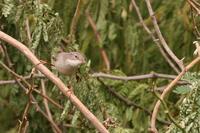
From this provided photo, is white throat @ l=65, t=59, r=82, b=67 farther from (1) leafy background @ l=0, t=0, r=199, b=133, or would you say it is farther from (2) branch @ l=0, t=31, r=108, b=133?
(2) branch @ l=0, t=31, r=108, b=133

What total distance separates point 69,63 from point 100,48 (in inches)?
77.2

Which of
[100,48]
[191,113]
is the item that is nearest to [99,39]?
[100,48]

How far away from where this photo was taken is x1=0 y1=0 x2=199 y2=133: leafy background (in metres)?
4.25

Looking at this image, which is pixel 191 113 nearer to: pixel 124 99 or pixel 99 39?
pixel 124 99

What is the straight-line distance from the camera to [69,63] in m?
4.08

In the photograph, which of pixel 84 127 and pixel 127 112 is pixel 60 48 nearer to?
pixel 84 127

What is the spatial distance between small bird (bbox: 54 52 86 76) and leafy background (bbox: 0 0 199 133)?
67mm

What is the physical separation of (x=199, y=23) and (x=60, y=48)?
1.15 meters

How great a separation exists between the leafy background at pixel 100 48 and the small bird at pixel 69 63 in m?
0.07

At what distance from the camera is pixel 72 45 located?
14.6 ft

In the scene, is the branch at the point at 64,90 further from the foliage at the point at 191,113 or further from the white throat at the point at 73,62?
the white throat at the point at 73,62

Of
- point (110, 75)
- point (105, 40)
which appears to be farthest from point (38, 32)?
point (105, 40)

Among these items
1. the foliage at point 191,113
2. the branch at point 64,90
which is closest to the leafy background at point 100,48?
the branch at point 64,90

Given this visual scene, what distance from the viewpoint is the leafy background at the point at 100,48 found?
167 inches
